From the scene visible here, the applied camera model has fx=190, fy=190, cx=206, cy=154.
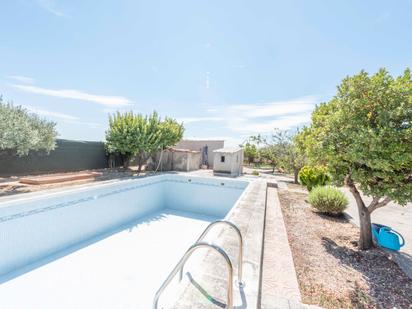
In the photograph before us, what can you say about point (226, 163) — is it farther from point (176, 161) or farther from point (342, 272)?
point (342, 272)

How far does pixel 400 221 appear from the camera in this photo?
7.02m

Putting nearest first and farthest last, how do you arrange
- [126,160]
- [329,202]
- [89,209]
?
[329,202] → [89,209] → [126,160]

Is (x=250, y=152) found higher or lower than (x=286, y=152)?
higher

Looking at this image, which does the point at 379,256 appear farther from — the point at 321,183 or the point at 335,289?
the point at 321,183

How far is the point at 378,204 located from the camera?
4.62 meters

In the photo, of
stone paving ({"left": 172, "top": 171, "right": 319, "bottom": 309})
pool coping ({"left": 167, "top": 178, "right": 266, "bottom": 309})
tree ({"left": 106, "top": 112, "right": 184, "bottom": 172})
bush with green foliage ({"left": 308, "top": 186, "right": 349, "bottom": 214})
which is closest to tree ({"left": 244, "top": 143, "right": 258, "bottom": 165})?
tree ({"left": 106, "top": 112, "right": 184, "bottom": 172})

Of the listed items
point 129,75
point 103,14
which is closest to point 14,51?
point 103,14

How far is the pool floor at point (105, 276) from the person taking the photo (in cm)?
372

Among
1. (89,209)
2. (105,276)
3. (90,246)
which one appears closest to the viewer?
(105,276)

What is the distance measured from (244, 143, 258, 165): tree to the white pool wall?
19.8 meters

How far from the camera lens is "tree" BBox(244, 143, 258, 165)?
30.1 m

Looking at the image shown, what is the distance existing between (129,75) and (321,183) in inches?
591

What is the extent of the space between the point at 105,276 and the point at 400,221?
9.88m

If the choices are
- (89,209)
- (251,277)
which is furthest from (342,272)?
(89,209)
